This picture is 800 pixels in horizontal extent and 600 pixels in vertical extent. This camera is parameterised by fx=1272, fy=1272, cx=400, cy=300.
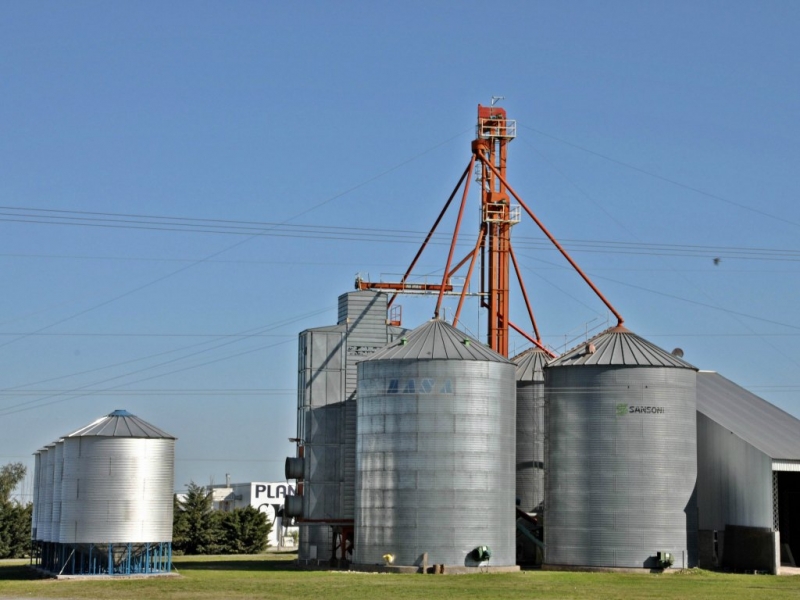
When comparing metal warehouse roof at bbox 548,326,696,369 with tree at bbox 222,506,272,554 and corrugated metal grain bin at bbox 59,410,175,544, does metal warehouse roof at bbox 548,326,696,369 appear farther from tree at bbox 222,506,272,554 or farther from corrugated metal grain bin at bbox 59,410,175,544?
tree at bbox 222,506,272,554

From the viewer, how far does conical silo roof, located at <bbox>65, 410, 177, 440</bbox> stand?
72.9 m

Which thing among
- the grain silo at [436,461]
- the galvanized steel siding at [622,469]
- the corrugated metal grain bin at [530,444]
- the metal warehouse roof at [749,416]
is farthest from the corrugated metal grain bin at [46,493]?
the metal warehouse roof at [749,416]

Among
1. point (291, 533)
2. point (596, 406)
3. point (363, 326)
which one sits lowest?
point (291, 533)

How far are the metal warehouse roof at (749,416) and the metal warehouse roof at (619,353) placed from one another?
226 inches

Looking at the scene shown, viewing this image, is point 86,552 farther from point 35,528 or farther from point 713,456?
point 713,456

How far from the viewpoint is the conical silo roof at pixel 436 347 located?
74812mm

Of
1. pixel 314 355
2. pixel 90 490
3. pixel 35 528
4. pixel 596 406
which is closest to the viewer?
pixel 90 490

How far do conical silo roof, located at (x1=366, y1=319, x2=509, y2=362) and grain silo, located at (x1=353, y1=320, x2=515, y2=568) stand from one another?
4.6 inches

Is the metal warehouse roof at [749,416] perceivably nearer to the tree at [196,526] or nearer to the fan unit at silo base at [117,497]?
the fan unit at silo base at [117,497]

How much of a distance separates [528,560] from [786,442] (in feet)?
59.6

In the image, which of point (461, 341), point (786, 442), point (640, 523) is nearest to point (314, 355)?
point (461, 341)

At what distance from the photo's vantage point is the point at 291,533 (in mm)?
162750

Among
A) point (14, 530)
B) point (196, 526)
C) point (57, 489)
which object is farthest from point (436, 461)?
point (14, 530)

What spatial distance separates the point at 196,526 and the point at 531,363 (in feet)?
139
